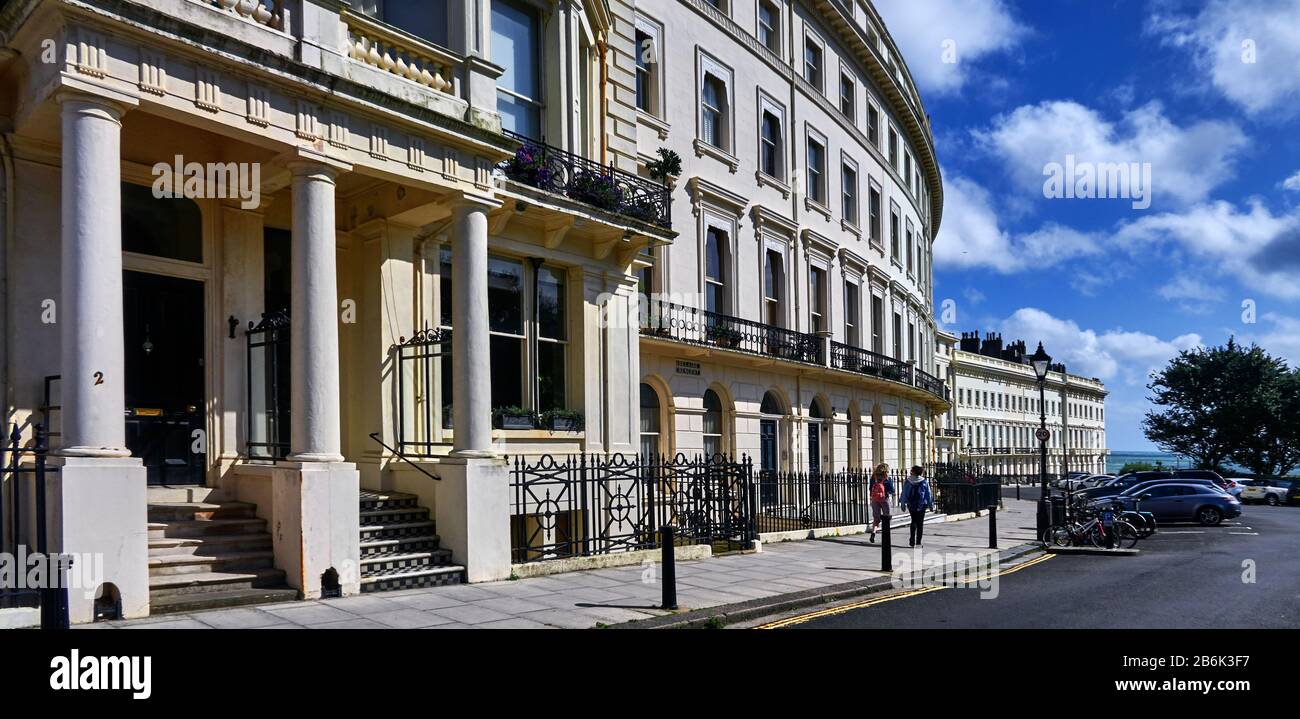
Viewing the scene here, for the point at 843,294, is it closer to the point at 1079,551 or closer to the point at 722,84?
the point at 722,84

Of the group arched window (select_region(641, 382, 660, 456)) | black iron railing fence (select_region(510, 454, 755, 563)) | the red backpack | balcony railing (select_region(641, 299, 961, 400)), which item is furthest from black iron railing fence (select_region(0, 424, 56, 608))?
the red backpack

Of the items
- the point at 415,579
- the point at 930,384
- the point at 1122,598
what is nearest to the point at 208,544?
the point at 415,579

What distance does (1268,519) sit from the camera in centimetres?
3156

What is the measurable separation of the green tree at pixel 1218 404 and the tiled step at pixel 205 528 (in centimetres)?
6906

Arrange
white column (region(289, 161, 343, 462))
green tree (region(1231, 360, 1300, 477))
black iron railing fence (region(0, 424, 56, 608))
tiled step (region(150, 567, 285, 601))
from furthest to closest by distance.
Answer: green tree (region(1231, 360, 1300, 477)) → white column (region(289, 161, 343, 462)) → tiled step (region(150, 567, 285, 601)) → black iron railing fence (region(0, 424, 56, 608))

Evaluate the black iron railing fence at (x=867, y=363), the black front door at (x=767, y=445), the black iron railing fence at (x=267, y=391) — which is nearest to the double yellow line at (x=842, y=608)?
the black iron railing fence at (x=267, y=391)

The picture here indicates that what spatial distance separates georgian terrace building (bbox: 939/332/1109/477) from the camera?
7681 cm

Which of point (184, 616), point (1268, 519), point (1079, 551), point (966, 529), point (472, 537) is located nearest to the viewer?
point (184, 616)

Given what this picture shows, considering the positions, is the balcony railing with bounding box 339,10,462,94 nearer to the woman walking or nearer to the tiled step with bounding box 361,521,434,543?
the tiled step with bounding box 361,521,434,543

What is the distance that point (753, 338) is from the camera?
83.9 ft

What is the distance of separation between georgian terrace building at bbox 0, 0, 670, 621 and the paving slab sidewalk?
1.63 feet

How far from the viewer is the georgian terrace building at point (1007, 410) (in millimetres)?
76812
